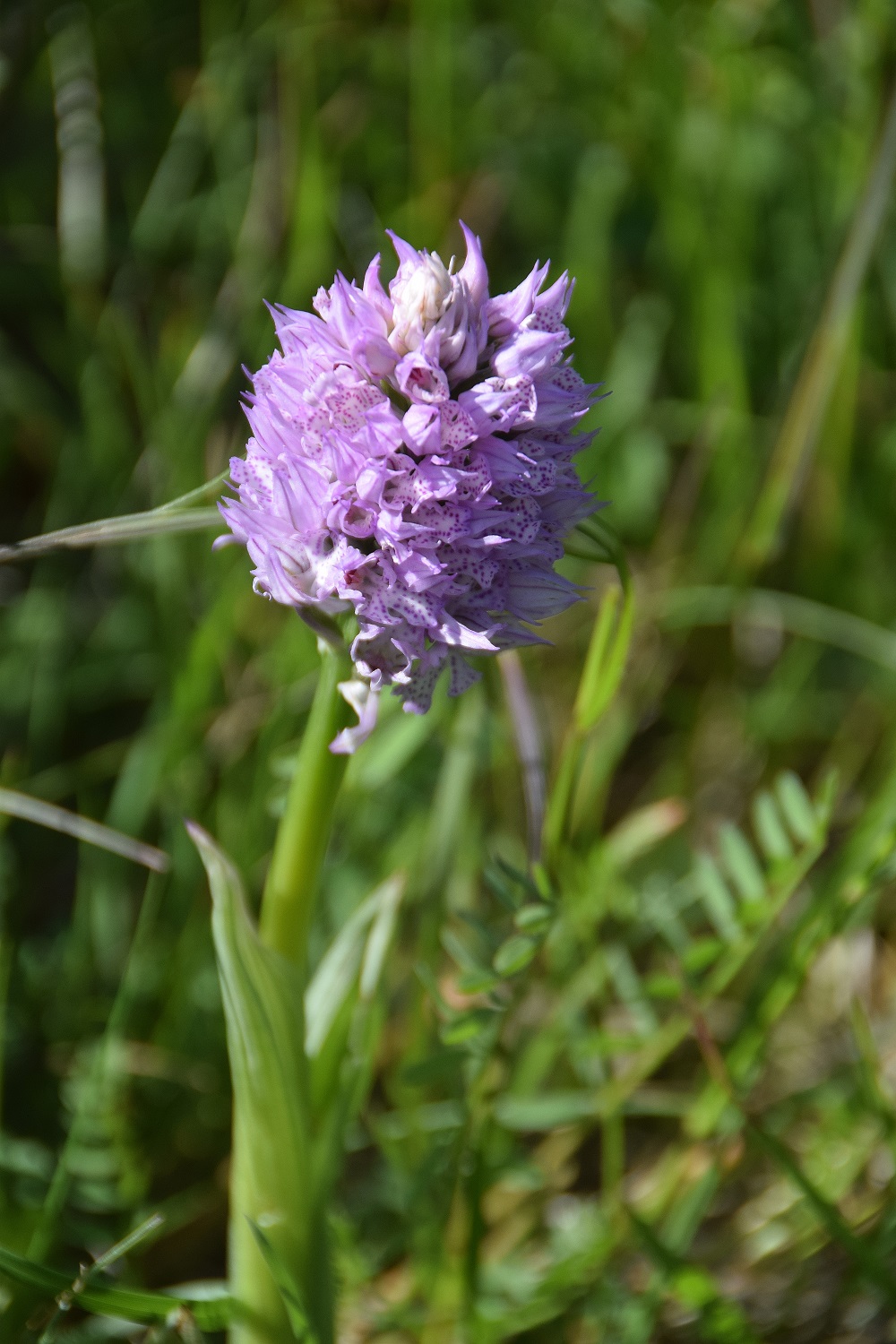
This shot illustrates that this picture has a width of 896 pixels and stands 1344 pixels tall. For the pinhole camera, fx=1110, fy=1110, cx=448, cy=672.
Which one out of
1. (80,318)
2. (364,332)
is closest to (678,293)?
(80,318)

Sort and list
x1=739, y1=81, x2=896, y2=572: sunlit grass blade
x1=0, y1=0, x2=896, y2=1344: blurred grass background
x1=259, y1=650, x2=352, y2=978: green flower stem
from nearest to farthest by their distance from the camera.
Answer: x1=259, y1=650, x2=352, y2=978: green flower stem < x1=0, y1=0, x2=896, y2=1344: blurred grass background < x1=739, y1=81, x2=896, y2=572: sunlit grass blade

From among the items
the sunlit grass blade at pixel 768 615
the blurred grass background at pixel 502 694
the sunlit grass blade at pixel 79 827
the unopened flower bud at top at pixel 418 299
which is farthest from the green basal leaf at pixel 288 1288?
the sunlit grass blade at pixel 768 615

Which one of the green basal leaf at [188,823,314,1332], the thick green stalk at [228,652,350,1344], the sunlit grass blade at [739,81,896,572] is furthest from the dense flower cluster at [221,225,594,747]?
the sunlit grass blade at [739,81,896,572]

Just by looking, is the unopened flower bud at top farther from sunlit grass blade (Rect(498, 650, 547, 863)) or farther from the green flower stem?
sunlit grass blade (Rect(498, 650, 547, 863))

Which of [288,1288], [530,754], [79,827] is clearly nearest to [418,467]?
[530,754]

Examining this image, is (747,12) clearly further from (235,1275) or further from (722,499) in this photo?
(235,1275)
